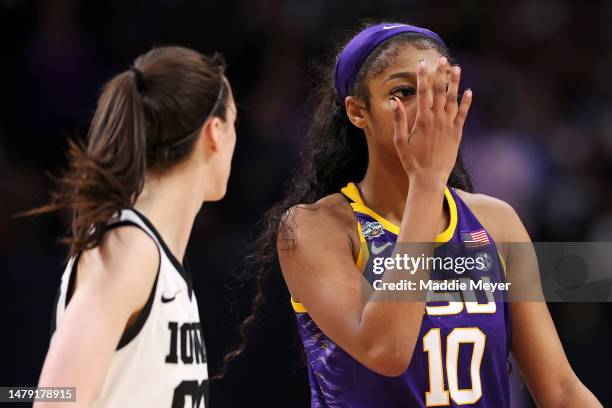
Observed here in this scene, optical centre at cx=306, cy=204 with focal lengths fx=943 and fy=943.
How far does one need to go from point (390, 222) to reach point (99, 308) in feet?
3.67

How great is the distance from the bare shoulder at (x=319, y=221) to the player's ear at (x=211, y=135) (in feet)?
1.57

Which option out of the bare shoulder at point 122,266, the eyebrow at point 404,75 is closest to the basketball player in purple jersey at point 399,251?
the eyebrow at point 404,75

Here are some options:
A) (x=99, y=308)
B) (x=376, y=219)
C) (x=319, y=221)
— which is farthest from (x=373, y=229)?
(x=99, y=308)

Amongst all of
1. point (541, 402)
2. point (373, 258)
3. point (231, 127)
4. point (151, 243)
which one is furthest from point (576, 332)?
point (151, 243)

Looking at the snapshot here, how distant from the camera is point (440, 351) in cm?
268

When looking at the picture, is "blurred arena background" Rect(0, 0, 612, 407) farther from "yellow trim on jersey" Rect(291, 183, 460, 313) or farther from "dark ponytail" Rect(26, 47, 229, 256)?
"dark ponytail" Rect(26, 47, 229, 256)

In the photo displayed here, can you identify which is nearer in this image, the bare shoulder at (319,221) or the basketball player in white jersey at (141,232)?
the basketball player in white jersey at (141,232)

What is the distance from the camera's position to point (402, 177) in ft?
9.58

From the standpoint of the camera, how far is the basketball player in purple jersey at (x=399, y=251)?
8.42 ft

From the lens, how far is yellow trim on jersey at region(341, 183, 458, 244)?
9.30 ft

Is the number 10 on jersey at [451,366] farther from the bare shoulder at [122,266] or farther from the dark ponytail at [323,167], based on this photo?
the bare shoulder at [122,266]

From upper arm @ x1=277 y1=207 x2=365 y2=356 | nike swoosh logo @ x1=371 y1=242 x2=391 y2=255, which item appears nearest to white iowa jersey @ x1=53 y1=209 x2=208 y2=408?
upper arm @ x1=277 y1=207 x2=365 y2=356

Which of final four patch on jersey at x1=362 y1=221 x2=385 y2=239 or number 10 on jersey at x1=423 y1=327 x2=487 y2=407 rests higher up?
final four patch on jersey at x1=362 y1=221 x2=385 y2=239

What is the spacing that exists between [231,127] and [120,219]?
479 millimetres
